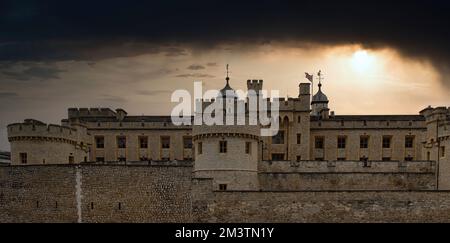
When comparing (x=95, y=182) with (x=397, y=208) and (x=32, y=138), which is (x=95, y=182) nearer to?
(x=32, y=138)

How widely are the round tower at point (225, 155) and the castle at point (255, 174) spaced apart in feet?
0.20

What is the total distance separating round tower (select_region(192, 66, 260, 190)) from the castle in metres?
0.06

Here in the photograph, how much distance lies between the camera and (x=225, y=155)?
32.9m

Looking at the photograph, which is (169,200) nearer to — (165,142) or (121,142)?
(165,142)

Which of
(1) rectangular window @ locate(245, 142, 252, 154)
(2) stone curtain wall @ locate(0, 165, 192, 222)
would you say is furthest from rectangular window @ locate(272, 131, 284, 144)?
(2) stone curtain wall @ locate(0, 165, 192, 222)

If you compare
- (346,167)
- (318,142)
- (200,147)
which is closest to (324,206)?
(346,167)

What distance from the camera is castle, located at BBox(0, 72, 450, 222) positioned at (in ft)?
103

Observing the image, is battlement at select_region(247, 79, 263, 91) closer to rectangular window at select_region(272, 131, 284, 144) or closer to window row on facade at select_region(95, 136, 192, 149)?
rectangular window at select_region(272, 131, 284, 144)

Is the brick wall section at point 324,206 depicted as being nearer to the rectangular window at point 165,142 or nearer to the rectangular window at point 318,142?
the rectangular window at point 318,142

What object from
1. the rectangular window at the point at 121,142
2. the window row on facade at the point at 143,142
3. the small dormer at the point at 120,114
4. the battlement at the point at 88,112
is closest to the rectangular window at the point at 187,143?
the window row on facade at the point at 143,142

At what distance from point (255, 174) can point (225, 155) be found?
2.62m

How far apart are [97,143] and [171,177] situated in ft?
62.0

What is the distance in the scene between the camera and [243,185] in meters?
33.2

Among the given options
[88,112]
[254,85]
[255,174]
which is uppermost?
[254,85]
